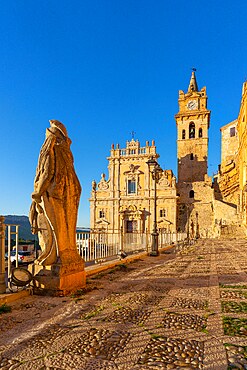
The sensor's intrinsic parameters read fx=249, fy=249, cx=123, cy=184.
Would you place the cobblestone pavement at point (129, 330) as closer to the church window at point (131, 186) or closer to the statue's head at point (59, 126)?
the statue's head at point (59, 126)

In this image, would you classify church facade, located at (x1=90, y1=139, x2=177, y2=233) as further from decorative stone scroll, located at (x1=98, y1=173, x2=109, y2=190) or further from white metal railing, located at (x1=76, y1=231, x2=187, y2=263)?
white metal railing, located at (x1=76, y1=231, x2=187, y2=263)

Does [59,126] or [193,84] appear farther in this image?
[193,84]

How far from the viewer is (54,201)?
4309 mm

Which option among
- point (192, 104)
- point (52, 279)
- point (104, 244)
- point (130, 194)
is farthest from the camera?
point (192, 104)

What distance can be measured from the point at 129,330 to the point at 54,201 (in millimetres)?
2391

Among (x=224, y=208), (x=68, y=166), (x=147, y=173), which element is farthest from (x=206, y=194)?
(x=68, y=166)

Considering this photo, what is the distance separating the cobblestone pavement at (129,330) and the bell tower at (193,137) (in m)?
40.0

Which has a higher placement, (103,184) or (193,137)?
(193,137)

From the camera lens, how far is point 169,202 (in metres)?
34.7

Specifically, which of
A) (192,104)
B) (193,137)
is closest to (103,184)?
(193,137)

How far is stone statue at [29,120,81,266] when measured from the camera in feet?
14.0

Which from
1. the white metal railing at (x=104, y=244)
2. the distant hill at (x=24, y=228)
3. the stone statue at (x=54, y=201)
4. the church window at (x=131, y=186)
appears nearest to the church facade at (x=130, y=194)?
the church window at (x=131, y=186)

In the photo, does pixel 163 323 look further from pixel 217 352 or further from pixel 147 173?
pixel 147 173

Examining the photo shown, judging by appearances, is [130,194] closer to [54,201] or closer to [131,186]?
[131,186]
